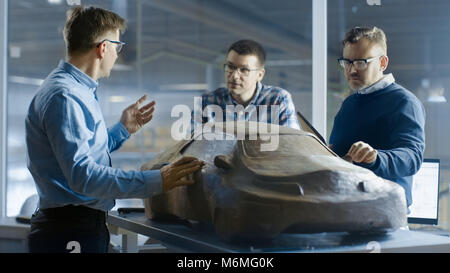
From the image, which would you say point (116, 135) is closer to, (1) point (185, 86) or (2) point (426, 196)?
(2) point (426, 196)

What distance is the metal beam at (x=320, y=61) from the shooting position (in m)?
3.90

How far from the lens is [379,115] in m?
2.10

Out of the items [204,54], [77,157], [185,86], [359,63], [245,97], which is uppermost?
[204,54]

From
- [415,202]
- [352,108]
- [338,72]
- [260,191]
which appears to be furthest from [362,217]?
[338,72]

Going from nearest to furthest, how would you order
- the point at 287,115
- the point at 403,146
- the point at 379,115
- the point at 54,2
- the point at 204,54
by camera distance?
the point at 403,146
the point at 379,115
the point at 287,115
the point at 204,54
the point at 54,2

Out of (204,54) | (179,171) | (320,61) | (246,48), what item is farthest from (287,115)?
(204,54)

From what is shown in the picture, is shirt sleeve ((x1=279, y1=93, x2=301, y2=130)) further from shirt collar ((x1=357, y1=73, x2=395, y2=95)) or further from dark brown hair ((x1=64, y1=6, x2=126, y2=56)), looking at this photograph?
dark brown hair ((x1=64, y1=6, x2=126, y2=56))

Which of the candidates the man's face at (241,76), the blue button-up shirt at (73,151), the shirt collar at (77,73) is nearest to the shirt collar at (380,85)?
the man's face at (241,76)

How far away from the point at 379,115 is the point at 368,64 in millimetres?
215

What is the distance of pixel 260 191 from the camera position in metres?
1.54

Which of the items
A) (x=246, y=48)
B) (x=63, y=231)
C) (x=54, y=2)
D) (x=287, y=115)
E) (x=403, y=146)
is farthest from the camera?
(x=54, y=2)

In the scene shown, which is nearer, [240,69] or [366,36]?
[366,36]

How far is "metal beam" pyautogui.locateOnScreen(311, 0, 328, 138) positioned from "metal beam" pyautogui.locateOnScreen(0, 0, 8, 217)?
2652 mm
